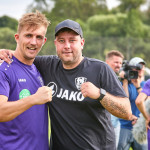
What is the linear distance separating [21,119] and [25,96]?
256 mm

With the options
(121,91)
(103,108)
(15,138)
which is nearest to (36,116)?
(15,138)

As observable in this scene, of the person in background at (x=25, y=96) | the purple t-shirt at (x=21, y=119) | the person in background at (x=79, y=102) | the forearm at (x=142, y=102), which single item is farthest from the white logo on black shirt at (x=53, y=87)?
the forearm at (x=142, y=102)

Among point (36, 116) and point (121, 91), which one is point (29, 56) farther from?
point (121, 91)

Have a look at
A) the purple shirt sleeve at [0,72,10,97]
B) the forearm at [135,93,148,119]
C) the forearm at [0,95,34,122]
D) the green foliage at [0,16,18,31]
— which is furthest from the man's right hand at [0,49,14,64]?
the green foliage at [0,16,18,31]

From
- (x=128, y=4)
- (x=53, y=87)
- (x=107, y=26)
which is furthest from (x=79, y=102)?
(x=128, y=4)

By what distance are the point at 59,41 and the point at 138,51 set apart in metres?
19.7

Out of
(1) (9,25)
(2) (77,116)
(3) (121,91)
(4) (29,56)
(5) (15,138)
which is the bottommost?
(5) (15,138)

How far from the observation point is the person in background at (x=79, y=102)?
3064 mm

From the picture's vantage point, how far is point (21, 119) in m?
2.93

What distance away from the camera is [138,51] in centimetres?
2208

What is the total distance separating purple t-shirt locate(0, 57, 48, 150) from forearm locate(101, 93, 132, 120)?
2.53 ft

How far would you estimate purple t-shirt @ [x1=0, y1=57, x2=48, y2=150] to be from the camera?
286 cm

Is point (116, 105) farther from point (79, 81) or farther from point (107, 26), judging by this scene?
point (107, 26)

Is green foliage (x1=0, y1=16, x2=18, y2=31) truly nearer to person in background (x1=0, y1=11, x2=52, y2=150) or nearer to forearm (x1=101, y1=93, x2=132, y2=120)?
person in background (x1=0, y1=11, x2=52, y2=150)
